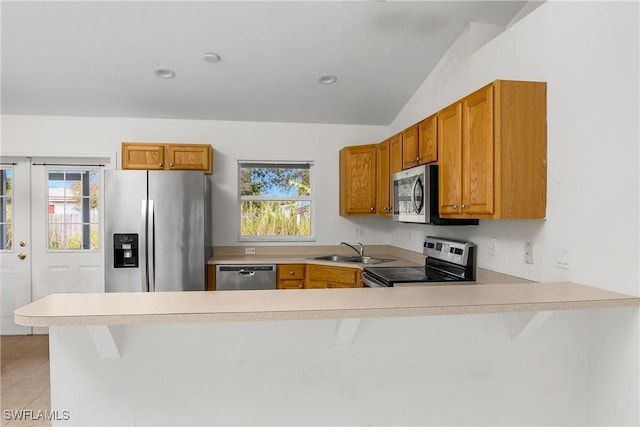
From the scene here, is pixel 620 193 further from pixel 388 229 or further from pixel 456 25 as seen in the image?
pixel 388 229

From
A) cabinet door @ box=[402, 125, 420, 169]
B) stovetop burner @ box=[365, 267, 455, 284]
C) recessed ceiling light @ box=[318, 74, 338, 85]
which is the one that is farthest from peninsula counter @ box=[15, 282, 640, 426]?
recessed ceiling light @ box=[318, 74, 338, 85]

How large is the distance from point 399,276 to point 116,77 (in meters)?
2.91

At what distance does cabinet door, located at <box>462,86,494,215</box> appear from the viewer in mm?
2086

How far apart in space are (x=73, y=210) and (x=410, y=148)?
3680 mm

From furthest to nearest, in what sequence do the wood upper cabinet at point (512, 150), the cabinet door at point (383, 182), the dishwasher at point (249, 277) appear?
1. the dishwasher at point (249, 277)
2. the cabinet door at point (383, 182)
3. the wood upper cabinet at point (512, 150)

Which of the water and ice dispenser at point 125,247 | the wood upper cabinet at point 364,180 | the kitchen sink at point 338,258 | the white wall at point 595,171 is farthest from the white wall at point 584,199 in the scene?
the water and ice dispenser at point 125,247

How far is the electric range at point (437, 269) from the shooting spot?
9.23 ft

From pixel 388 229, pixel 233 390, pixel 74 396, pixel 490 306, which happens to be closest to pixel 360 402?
pixel 233 390

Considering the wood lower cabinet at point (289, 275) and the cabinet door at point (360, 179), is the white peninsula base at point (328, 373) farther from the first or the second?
the cabinet door at point (360, 179)

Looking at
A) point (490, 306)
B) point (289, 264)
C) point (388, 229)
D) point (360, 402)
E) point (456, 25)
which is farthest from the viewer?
point (388, 229)

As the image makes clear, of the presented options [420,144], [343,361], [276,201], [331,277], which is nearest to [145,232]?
[276,201]

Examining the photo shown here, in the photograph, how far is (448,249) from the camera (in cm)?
306

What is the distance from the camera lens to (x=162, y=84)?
3613 mm

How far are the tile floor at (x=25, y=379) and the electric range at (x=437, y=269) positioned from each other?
2.39 metres
